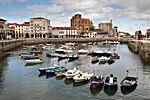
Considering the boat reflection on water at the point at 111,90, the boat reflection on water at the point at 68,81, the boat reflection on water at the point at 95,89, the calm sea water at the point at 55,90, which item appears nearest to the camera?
the calm sea water at the point at 55,90

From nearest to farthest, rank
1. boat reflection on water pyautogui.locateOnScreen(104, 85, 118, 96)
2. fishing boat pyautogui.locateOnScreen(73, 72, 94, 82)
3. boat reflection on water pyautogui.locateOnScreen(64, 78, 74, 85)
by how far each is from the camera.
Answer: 1. boat reflection on water pyautogui.locateOnScreen(104, 85, 118, 96)
2. fishing boat pyautogui.locateOnScreen(73, 72, 94, 82)
3. boat reflection on water pyautogui.locateOnScreen(64, 78, 74, 85)

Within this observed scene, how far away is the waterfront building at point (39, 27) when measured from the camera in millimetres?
185375

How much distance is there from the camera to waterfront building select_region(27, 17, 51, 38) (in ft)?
608

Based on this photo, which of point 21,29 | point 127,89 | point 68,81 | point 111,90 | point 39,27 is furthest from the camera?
point 21,29

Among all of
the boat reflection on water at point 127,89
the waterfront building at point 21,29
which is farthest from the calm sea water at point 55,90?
the waterfront building at point 21,29

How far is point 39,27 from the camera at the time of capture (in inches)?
7318

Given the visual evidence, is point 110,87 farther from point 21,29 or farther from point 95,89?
point 21,29

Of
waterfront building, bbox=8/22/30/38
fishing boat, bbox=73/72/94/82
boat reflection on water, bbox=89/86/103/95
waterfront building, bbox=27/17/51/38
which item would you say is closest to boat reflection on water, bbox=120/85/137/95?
boat reflection on water, bbox=89/86/103/95

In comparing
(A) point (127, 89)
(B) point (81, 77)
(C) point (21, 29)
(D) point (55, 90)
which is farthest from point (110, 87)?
(C) point (21, 29)

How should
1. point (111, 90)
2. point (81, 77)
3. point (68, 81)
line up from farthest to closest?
point (68, 81)
point (81, 77)
point (111, 90)

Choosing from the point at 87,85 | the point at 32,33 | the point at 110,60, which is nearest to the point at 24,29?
the point at 32,33

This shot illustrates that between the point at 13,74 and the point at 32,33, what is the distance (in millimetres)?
140296

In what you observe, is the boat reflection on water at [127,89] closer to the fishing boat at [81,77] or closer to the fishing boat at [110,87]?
the fishing boat at [110,87]

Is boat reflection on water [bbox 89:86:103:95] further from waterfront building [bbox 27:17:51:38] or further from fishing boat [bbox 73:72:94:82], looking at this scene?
waterfront building [bbox 27:17:51:38]
